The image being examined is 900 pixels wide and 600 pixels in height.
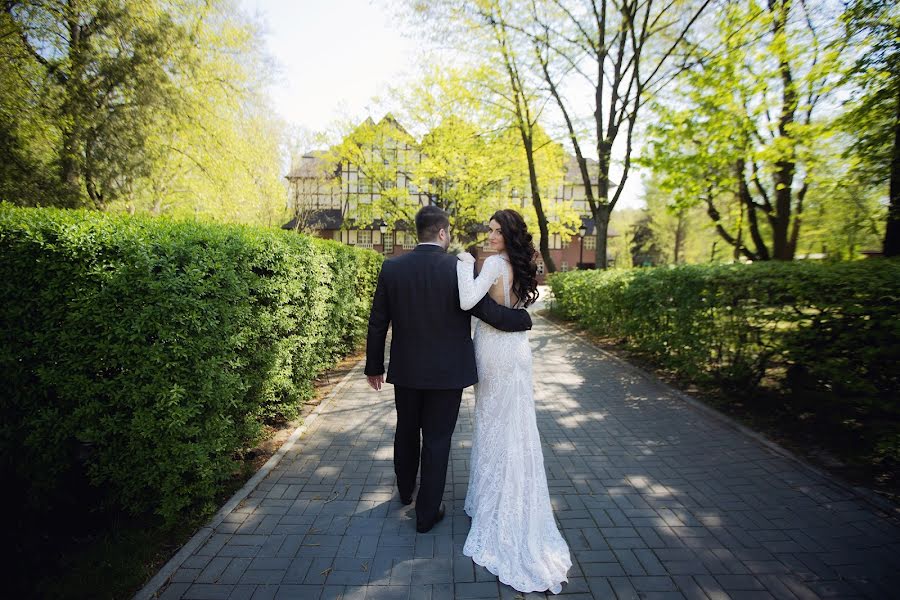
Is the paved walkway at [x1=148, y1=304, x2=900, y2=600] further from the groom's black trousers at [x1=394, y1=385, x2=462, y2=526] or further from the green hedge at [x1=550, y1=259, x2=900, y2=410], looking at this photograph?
the green hedge at [x1=550, y1=259, x2=900, y2=410]

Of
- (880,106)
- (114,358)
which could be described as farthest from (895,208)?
(114,358)

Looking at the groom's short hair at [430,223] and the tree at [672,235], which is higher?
the tree at [672,235]

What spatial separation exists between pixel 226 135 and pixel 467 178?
926 centimetres

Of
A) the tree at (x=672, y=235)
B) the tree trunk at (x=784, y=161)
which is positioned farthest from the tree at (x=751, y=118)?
the tree at (x=672, y=235)

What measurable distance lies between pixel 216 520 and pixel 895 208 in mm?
9352

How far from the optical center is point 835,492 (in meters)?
3.77

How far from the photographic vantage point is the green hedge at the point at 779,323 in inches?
154

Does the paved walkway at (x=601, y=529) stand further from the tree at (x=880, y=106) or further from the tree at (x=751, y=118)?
the tree at (x=751, y=118)

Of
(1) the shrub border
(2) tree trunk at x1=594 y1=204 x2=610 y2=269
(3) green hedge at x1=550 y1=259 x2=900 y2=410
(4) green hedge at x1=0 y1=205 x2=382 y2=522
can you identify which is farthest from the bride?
(2) tree trunk at x1=594 y1=204 x2=610 y2=269

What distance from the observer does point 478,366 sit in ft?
10.6

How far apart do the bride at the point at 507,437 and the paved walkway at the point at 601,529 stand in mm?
198

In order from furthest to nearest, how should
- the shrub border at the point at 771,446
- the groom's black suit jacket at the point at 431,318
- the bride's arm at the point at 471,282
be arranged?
the shrub border at the point at 771,446 → the groom's black suit jacket at the point at 431,318 → the bride's arm at the point at 471,282

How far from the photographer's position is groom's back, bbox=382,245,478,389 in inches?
118

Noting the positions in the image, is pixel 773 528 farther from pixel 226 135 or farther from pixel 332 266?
pixel 226 135
